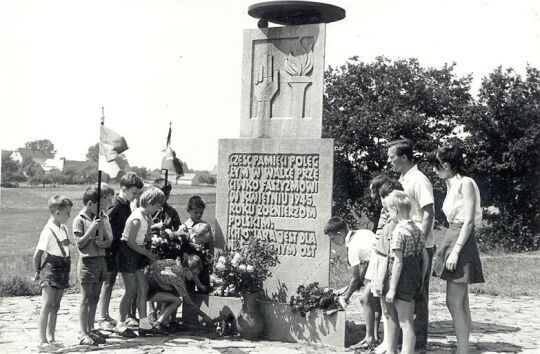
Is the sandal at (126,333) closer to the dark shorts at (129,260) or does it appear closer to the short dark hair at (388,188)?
the dark shorts at (129,260)

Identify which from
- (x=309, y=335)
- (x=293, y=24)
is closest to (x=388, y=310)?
(x=309, y=335)

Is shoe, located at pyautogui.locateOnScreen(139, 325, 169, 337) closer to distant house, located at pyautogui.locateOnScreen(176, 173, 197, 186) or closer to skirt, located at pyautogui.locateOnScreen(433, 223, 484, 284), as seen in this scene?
skirt, located at pyautogui.locateOnScreen(433, 223, 484, 284)

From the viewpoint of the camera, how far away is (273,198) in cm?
799

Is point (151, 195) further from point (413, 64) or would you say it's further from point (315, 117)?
point (413, 64)

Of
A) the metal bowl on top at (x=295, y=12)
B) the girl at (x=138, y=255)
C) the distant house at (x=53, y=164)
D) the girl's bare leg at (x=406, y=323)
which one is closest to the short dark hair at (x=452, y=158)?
the girl's bare leg at (x=406, y=323)

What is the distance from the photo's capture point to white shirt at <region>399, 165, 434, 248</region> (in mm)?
6555

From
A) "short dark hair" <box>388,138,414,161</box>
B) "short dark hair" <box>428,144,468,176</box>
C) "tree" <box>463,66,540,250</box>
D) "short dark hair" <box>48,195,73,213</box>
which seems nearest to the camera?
"short dark hair" <box>428,144,468,176</box>

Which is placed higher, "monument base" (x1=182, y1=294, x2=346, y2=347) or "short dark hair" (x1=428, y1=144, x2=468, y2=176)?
"short dark hair" (x1=428, y1=144, x2=468, y2=176)

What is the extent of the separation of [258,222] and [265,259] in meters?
0.58

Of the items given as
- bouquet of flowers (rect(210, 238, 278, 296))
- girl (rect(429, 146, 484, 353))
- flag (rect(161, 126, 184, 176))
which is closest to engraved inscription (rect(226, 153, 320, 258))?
bouquet of flowers (rect(210, 238, 278, 296))

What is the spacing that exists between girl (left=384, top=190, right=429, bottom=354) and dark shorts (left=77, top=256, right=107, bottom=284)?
3088 mm

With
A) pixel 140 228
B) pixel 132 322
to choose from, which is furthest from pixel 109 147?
pixel 132 322

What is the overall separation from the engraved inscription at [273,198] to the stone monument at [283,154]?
12 millimetres

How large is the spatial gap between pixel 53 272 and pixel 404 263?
3.50 meters
